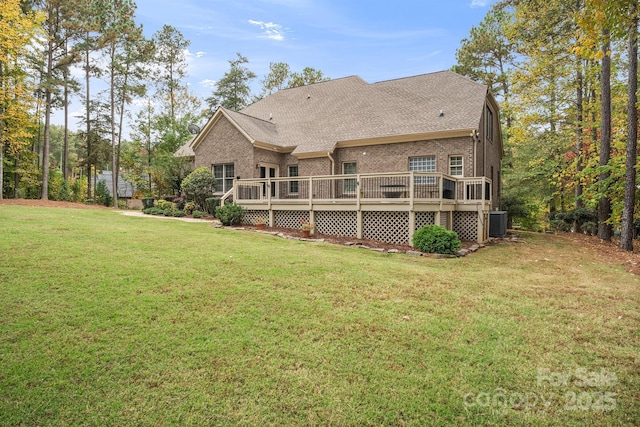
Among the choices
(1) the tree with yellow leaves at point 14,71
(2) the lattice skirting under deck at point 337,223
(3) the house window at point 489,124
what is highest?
(1) the tree with yellow leaves at point 14,71

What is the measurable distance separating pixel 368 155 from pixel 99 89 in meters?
26.3

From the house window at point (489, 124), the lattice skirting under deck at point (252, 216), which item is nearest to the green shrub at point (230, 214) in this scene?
the lattice skirting under deck at point (252, 216)

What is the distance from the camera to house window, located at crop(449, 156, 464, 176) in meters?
14.3

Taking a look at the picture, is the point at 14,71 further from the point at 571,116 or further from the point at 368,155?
the point at 571,116

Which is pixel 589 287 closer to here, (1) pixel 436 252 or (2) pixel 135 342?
(1) pixel 436 252

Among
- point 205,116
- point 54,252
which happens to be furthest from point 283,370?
point 205,116

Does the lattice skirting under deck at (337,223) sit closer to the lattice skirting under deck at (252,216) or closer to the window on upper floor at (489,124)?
the lattice skirting under deck at (252,216)

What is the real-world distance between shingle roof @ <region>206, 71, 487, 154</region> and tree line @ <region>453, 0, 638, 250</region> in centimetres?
392

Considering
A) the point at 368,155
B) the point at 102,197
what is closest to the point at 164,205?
the point at 368,155

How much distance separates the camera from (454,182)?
41.4ft

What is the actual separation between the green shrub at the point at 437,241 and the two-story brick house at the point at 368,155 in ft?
2.42

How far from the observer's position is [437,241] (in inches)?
378

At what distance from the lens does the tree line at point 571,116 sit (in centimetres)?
1199

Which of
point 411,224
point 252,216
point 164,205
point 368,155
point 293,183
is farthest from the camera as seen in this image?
point 164,205
